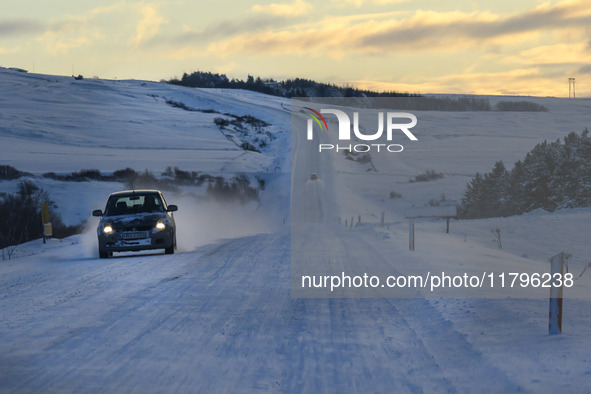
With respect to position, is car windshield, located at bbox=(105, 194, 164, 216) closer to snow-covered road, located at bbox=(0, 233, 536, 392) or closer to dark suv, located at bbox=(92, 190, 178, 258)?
dark suv, located at bbox=(92, 190, 178, 258)

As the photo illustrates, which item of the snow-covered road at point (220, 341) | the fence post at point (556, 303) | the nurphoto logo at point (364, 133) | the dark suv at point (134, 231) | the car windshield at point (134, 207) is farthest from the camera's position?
the nurphoto logo at point (364, 133)

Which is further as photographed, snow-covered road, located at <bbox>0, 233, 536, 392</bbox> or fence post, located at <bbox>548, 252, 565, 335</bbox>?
fence post, located at <bbox>548, 252, 565, 335</bbox>

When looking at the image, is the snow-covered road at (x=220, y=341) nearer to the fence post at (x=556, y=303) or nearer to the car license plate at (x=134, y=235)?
the fence post at (x=556, y=303)

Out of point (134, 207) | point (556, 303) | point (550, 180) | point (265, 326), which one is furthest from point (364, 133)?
point (556, 303)

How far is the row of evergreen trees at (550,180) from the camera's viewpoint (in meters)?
42.8

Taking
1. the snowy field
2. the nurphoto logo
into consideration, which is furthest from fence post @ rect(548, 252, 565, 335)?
the nurphoto logo

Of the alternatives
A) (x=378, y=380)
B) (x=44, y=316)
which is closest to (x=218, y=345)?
(x=378, y=380)

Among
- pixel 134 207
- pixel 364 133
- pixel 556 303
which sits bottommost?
pixel 556 303

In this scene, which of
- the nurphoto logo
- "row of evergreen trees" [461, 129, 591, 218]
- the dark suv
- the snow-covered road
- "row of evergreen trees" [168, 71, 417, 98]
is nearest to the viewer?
the snow-covered road

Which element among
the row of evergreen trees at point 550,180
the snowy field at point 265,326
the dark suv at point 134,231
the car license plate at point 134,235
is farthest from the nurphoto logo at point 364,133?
the car license plate at point 134,235

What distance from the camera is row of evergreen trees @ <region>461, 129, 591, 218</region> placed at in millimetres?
42781

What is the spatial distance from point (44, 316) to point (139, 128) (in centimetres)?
8221

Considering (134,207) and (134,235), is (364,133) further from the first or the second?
(134,235)

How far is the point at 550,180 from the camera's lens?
44.3 meters
